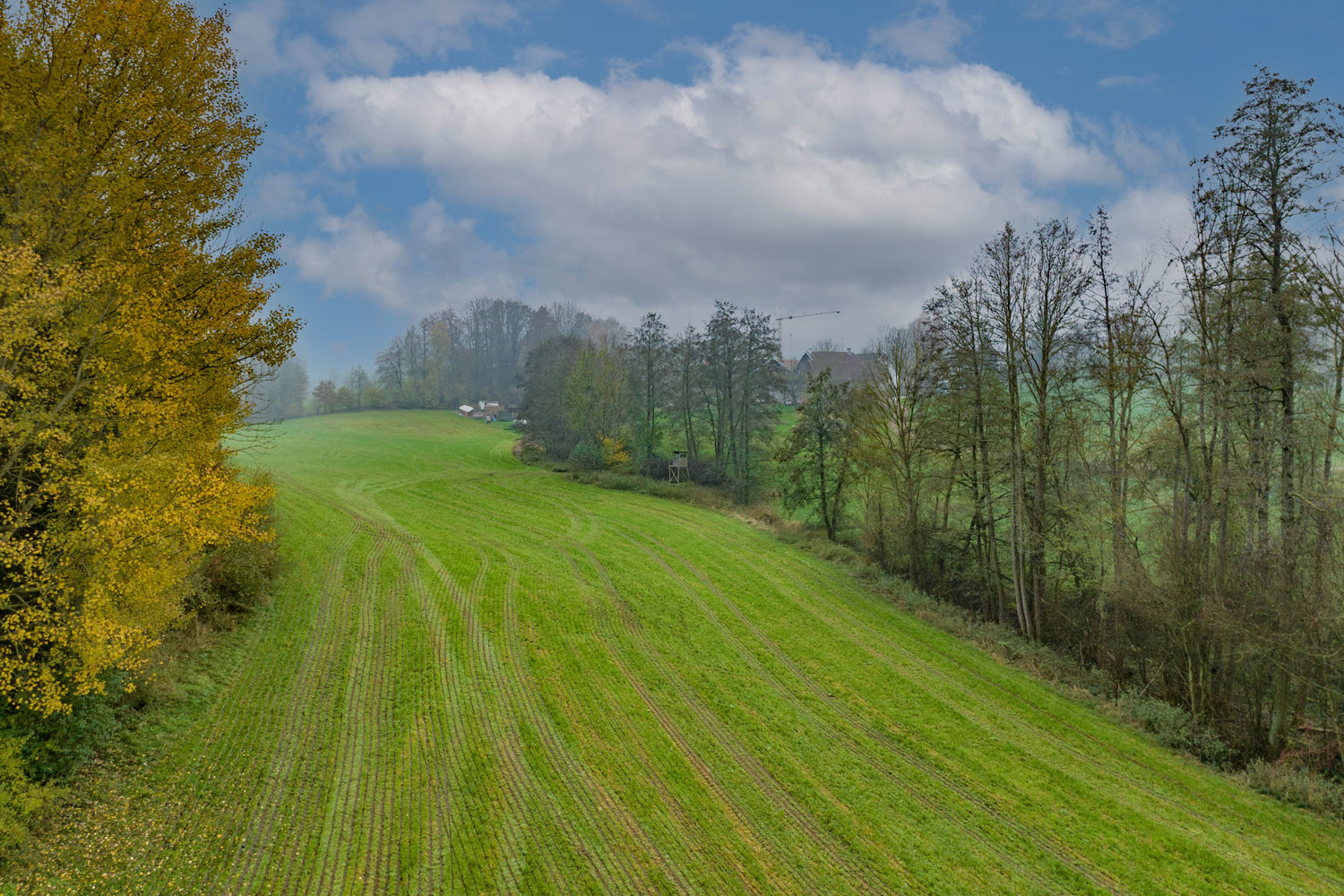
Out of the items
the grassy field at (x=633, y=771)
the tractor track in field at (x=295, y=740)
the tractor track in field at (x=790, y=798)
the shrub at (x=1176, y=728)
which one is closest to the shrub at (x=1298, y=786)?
the grassy field at (x=633, y=771)

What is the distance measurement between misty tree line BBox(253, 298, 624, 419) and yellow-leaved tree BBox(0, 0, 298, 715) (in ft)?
221

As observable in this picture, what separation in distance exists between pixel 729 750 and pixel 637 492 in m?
25.5

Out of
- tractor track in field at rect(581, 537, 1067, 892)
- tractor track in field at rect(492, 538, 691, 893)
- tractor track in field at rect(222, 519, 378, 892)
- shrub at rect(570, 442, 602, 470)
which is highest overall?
shrub at rect(570, 442, 602, 470)

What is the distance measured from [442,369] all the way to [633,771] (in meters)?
86.7

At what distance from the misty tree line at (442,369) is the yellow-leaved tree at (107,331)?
67433mm

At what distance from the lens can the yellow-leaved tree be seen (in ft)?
25.9

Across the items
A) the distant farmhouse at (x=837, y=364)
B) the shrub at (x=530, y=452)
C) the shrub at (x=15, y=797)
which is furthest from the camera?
the distant farmhouse at (x=837, y=364)

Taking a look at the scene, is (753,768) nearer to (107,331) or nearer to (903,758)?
(903,758)

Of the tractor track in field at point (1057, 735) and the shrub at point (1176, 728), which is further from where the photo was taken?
the shrub at point (1176, 728)

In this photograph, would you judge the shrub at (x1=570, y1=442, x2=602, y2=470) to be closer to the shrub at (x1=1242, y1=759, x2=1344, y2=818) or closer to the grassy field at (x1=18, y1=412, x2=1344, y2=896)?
the grassy field at (x1=18, y1=412, x2=1344, y2=896)

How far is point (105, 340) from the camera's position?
893cm

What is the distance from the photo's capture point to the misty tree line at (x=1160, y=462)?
11.6m

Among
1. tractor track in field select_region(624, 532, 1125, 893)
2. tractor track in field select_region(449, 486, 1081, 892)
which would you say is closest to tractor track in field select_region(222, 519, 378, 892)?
tractor track in field select_region(449, 486, 1081, 892)

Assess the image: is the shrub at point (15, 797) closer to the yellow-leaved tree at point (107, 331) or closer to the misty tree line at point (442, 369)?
the yellow-leaved tree at point (107, 331)
